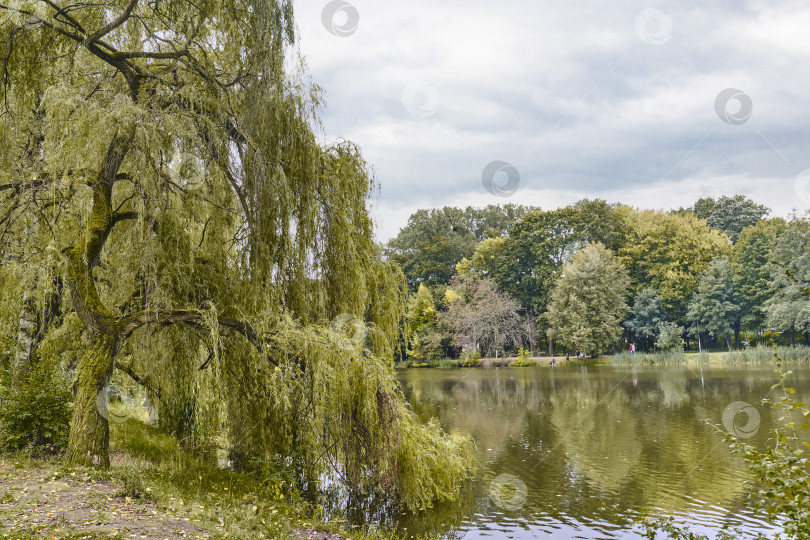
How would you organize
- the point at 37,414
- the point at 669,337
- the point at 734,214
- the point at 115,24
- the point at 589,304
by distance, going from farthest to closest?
the point at 734,214
the point at 589,304
the point at 669,337
the point at 37,414
the point at 115,24

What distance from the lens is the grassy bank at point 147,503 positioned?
4867mm

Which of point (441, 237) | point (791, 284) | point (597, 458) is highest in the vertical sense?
point (441, 237)

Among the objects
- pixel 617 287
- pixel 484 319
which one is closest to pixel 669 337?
pixel 617 287

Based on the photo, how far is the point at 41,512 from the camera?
500 cm

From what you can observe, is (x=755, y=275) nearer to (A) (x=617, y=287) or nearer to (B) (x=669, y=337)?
(B) (x=669, y=337)

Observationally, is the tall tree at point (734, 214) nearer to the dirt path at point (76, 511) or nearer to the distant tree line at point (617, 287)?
the distant tree line at point (617, 287)

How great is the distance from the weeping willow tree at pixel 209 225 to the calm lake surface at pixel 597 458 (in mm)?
1330

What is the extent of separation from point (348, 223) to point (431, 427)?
3787 millimetres

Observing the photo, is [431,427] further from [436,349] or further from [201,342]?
[436,349]

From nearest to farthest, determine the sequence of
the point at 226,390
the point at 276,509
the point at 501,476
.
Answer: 1. the point at 276,509
2. the point at 226,390
3. the point at 501,476

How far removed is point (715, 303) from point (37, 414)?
143 ft

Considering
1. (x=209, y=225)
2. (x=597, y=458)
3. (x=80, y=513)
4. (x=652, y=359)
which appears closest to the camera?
(x=80, y=513)

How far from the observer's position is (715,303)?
40.8m

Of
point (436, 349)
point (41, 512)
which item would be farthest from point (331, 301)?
point (436, 349)
